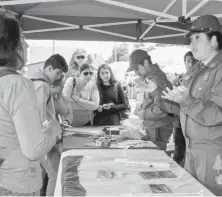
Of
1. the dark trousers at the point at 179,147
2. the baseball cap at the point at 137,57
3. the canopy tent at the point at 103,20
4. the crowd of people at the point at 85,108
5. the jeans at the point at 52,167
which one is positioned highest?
the canopy tent at the point at 103,20

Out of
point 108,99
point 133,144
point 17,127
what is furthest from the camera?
point 108,99

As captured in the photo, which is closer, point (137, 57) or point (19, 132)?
point (19, 132)

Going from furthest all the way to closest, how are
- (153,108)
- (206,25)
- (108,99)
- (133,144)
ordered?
(108,99)
(153,108)
(133,144)
(206,25)

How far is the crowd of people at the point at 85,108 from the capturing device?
121 centimetres

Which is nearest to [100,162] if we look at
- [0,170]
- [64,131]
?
[0,170]

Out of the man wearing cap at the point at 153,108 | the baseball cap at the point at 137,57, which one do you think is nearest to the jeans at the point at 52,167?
the man wearing cap at the point at 153,108

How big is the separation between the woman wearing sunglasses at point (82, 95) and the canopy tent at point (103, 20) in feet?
2.48

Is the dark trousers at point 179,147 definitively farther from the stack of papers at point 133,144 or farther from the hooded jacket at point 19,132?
the hooded jacket at point 19,132

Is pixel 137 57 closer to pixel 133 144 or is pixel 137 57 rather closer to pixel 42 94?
pixel 133 144

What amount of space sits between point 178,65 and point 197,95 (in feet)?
24.5

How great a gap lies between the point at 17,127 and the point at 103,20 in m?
3.31

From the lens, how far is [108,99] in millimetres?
4188

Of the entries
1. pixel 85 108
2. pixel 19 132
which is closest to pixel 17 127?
pixel 19 132

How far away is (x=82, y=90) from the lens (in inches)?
158
